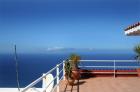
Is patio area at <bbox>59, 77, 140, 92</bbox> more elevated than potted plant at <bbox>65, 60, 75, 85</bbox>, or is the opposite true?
potted plant at <bbox>65, 60, 75, 85</bbox>

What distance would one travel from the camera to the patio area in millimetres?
10312

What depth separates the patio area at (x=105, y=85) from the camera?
10.3 m

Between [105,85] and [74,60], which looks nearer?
[105,85]

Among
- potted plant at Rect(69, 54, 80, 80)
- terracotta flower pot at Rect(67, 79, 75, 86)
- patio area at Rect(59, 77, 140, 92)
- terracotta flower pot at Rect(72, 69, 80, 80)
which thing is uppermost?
potted plant at Rect(69, 54, 80, 80)

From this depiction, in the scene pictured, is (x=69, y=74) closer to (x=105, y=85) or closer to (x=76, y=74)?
(x=76, y=74)

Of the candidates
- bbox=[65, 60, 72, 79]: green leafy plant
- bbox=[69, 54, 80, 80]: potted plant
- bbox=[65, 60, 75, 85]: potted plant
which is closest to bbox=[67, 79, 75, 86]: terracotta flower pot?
bbox=[65, 60, 75, 85]: potted plant

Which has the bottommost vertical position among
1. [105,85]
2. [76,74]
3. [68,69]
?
[105,85]

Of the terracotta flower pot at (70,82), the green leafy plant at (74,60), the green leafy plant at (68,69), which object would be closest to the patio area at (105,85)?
the terracotta flower pot at (70,82)

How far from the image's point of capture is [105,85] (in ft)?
36.5

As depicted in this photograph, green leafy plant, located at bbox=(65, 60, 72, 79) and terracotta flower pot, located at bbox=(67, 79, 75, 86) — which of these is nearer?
terracotta flower pot, located at bbox=(67, 79, 75, 86)

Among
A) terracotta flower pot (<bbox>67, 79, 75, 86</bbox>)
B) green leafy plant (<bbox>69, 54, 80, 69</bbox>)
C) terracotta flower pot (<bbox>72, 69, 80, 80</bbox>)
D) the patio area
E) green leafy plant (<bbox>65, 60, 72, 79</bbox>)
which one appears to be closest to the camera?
the patio area

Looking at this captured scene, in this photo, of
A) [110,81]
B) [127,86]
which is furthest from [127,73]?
[127,86]

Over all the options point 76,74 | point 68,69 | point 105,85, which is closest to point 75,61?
point 76,74

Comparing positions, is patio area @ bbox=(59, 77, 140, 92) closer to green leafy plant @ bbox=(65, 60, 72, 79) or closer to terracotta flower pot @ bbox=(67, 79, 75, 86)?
terracotta flower pot @ bbox=(67, 79, 75, 86)
